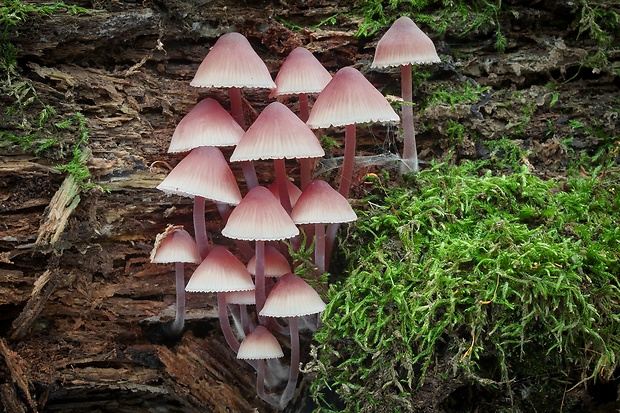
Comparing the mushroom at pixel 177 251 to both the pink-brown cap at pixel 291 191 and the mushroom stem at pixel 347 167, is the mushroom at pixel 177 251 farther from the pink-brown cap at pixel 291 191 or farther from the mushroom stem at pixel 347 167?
the mushroom stem at pixel 347 167

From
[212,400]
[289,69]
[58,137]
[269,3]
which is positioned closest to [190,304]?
[212,400]

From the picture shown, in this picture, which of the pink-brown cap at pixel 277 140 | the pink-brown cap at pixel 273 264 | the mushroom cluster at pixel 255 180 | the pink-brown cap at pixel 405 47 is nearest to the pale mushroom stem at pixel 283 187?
the mushroom cluster at pixel 255 180

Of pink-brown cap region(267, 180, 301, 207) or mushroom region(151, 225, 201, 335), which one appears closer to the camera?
mushroom region(151, 225, 201, 335)

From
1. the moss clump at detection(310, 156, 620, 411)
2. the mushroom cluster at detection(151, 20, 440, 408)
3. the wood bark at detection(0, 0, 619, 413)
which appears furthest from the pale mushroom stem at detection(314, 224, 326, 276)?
the wood bark at detection(0, 0, 619, 413)

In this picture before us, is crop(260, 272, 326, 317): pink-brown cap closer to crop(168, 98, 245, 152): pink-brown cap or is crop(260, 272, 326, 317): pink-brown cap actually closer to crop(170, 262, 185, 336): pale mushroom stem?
crop(170, 262, 185, 336): pale mushroom stem

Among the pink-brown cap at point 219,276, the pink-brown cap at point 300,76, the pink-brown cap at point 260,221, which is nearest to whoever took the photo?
the pink-brown cap at point 260,221

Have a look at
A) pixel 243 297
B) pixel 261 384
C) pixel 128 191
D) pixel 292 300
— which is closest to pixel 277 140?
pixel 292 300

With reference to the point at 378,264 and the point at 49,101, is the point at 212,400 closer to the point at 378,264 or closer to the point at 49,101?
the point at 378,264
